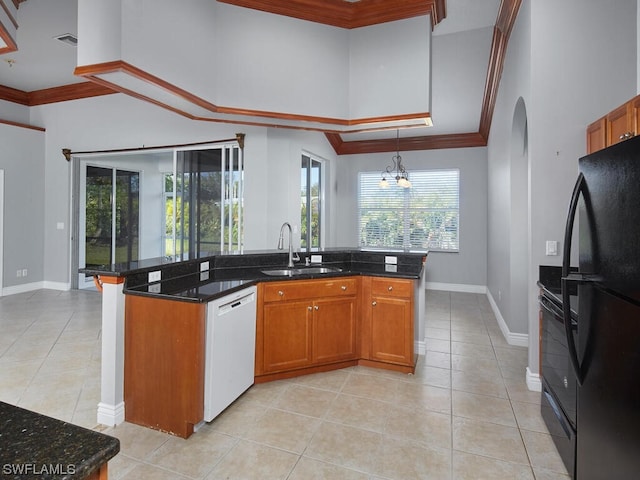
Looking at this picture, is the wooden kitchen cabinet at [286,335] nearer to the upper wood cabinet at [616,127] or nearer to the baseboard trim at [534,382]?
the baseboard trim at [534,382]

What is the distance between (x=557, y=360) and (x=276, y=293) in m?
1.95

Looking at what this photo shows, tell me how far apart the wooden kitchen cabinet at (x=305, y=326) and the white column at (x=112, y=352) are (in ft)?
3.19

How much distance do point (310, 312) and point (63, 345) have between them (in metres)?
2.72

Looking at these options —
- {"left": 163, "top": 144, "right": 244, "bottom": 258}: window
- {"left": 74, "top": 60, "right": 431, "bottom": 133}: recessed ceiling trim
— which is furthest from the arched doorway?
{"left": 163, "top": 144, "right": 244, "bottom": 258}: window

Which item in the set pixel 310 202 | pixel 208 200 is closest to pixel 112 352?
pixel 208 200

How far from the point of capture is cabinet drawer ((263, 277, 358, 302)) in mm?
2973

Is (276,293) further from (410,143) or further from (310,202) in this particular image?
(410,143)

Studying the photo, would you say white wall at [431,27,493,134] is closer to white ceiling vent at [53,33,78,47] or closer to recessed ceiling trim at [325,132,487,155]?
recessed ceiling trim at [325,132,487,155]

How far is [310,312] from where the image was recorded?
3117 mm

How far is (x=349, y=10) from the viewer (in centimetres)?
346

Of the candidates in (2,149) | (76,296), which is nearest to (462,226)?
(76,296)

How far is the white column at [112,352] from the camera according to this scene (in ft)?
7.64

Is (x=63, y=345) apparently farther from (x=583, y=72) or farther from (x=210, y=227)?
(x=583, y=72)

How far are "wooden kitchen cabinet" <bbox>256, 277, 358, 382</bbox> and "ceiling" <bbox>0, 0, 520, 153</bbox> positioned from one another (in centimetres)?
250
